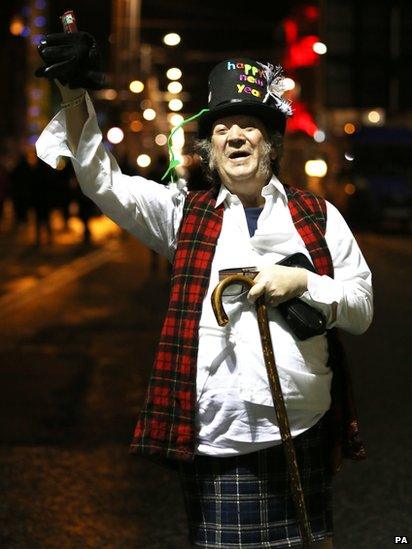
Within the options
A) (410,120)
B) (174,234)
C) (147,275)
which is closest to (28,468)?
(174,234)

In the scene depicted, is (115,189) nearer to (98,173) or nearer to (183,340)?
(98,173)

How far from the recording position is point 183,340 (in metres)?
3.42

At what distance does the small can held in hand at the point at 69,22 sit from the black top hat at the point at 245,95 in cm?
49

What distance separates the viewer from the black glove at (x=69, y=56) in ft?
10.7

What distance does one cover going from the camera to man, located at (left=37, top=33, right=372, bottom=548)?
3404 mm

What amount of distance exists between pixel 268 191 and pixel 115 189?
0.45m

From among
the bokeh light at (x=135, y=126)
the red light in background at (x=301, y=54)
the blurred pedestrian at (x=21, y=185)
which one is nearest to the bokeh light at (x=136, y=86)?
the bokeh light at (x=135, y=126)

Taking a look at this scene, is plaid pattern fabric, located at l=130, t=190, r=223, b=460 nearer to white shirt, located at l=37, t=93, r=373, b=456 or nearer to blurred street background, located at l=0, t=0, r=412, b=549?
white shirt, located at l=37, t=93, r=373, b=456

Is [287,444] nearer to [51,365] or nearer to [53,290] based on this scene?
[51,365]

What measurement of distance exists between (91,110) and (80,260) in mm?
18374

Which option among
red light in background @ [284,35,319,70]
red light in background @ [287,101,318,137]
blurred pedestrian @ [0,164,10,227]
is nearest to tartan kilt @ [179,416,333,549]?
blurred pedestrian @ [0,164,10,227]

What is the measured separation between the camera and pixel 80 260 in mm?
21797

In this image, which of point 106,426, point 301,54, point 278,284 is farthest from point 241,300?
point 301,54

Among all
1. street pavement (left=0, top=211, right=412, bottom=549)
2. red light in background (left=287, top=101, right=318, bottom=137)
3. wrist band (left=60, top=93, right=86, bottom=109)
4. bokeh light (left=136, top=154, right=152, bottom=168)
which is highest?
red light in background (left=287, top=101, right=318, bottom=137)
